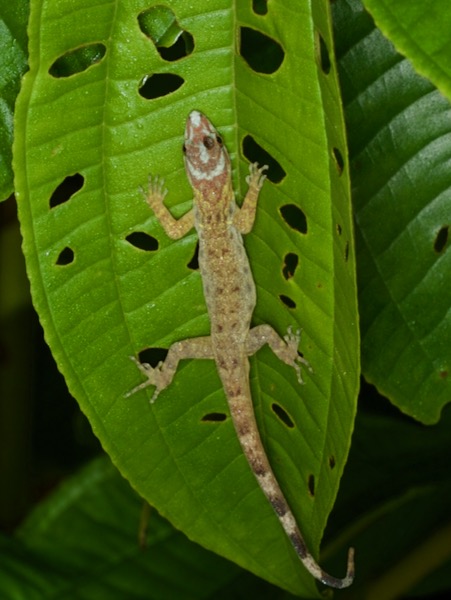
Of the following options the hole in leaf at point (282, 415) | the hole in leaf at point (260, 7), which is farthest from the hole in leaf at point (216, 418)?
the hole in leaf at point (260, 7)

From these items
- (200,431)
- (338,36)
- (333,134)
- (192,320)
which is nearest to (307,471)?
(200,431)

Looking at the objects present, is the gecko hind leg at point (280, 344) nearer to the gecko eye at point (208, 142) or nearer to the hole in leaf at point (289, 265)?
the hole in leaf at point (289, 265)

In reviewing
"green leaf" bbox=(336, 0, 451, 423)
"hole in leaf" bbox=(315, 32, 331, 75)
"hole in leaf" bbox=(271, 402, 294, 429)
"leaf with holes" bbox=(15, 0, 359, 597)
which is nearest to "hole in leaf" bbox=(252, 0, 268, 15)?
"leaf with holes" bbox=(15, 0, 359, 597)

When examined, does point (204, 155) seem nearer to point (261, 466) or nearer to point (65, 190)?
point (65, 190)

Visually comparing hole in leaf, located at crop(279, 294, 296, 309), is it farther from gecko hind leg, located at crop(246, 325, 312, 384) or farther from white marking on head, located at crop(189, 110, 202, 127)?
white marking on head, located at crop(189, 110, 202, 127)

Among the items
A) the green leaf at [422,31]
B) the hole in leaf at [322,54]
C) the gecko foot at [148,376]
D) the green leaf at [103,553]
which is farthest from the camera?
the green leaf at [103,553]

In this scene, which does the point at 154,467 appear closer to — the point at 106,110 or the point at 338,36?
the point at 106,110
